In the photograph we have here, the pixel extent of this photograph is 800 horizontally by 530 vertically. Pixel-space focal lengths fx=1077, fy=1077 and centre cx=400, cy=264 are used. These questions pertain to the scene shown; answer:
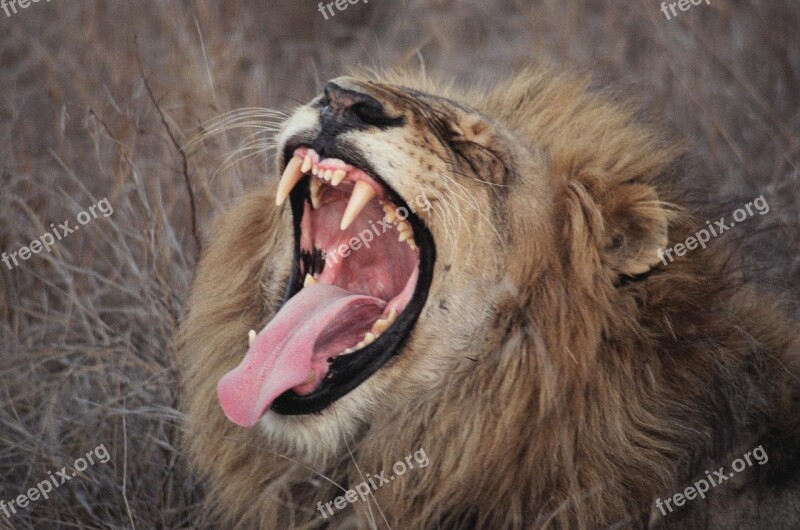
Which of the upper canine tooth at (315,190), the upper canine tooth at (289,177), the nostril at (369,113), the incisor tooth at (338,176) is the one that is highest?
the nostril at (369,113)

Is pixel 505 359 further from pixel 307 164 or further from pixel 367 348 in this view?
pixel 307 164

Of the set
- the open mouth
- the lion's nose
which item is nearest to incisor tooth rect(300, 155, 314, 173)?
the open mouth

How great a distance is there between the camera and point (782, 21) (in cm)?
657

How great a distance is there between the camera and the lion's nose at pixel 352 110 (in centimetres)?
297

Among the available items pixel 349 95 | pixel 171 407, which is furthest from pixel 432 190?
pixel 171 407

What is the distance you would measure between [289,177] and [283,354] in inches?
20.3

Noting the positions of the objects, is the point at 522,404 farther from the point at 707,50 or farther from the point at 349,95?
the point at 707,50

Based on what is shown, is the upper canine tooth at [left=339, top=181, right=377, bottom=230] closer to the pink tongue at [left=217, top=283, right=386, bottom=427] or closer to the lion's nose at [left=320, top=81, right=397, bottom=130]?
the lion's nose at [left=320, top=81, right=397, bottom=130]

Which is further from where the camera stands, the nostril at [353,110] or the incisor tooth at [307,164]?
the incisor tooth at [307,164]

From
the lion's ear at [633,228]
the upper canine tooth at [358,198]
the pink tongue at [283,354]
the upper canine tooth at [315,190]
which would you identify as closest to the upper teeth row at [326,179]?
the upper canine tooth at [358,198]

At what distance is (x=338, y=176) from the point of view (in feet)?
9.97

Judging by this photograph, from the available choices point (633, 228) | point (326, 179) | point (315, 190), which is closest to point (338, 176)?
point (326, 179)

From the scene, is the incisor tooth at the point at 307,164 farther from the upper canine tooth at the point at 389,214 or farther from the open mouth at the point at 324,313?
the upper canine tooth at the point at 389,214

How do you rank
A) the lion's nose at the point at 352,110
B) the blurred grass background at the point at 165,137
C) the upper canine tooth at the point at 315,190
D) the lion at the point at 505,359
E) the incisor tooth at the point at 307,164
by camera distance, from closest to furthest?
the lion at the point at 505,359, the lion's nose at the point at 352,110, the incisor tooth at the point at 307,164, the upper canine tooth at the point at 315,190, the blurred grass background at the point at 165,137
